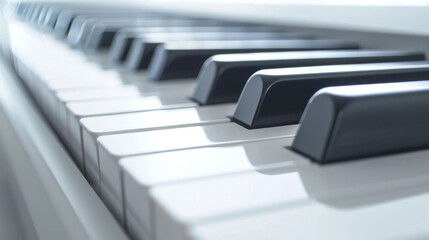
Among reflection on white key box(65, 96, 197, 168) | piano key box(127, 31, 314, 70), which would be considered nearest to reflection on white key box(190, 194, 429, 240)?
reflection on white key box(65, 96, 197, 168)

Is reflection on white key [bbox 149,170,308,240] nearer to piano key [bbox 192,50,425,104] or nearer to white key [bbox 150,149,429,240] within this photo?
white key [bbox 150,149,429,240]

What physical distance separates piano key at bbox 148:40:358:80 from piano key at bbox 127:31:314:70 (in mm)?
19

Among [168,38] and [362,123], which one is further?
[168,38]

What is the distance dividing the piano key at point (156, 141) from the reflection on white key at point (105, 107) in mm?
91

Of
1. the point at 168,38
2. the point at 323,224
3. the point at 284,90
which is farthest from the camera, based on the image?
the point at 168,38

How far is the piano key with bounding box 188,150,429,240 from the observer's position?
0.25 metres

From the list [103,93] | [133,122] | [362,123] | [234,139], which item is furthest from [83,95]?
[362,123]

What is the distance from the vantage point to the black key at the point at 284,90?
0.47 meters

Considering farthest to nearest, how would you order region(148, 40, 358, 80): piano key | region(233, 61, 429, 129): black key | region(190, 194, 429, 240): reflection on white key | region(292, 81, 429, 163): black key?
region(148, 40, 358, 80): piano key, region(233, 61, 429, 129): black key, region(292, 81, 429, 163): black key, region(190, 194, 429, 240): reflection on white key

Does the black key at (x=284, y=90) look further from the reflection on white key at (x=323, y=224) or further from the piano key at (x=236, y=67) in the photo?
the reflection on white key at (x=323, y=224)

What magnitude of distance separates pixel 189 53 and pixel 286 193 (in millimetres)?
469

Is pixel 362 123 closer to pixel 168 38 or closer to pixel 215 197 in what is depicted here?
pixel 215 197

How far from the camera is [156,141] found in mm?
411

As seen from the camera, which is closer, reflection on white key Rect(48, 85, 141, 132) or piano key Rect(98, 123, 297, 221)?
piano key Rect(98, 123, 297, 221)
